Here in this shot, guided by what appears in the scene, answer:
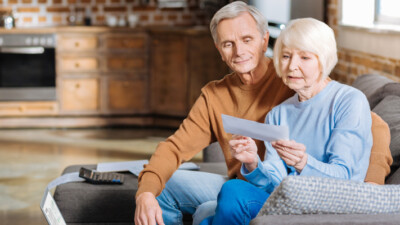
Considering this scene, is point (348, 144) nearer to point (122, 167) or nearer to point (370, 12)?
point (122, 167)

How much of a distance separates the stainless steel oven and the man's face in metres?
4.33

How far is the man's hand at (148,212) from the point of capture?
1.77 meters

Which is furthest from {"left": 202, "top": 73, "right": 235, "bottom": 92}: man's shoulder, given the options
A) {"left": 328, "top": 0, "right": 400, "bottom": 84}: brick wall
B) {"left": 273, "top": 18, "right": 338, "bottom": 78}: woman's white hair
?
{"left": 328, "top": 0, "right": 400, "bottom": 84}: brick wall

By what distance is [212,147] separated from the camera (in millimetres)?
2973

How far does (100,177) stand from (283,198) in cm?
124

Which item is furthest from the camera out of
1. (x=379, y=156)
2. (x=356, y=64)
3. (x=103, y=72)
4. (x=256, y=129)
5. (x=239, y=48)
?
(x=103, y=72)

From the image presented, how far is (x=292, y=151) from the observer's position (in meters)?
1.57

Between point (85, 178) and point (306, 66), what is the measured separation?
1.08 meters

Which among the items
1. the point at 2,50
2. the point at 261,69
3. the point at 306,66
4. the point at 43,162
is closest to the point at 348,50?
the point at 261,69

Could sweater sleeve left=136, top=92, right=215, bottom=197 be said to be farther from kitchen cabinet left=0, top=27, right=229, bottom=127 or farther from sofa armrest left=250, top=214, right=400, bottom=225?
kitchen cabinet left=0, top=27, right=229, bottom=127

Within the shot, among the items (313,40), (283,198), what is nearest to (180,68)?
(313,40)

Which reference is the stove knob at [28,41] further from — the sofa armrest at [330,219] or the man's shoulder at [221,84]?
the sofa armrest at [330,219]

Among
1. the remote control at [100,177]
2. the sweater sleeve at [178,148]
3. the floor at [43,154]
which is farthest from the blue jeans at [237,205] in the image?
the floor at [43,154]

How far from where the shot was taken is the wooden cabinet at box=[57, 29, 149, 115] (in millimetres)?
6176
